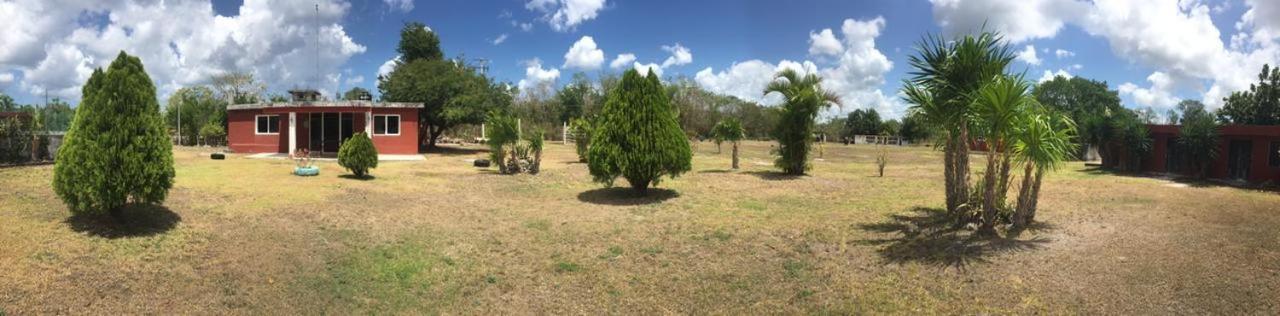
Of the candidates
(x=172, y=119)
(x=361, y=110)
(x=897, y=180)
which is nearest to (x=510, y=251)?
(x=897, y=180)

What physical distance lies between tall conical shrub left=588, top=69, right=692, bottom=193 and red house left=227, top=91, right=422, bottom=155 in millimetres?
13820

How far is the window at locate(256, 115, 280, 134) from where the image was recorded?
24.3 metres

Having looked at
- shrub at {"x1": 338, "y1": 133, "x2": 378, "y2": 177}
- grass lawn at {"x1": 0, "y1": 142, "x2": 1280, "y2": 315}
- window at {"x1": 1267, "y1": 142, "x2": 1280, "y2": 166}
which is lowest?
grass lawn at {"x1": 0, "y1": 142, "x2": 1280, "y2": 315}

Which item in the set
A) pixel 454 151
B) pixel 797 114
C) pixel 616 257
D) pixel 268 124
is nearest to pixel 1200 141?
pixel 797 114

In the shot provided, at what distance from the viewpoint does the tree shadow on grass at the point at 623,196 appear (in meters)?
11.6

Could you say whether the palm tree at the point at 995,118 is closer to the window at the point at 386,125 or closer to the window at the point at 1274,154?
the window at the point at 1274,154

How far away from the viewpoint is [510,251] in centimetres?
812

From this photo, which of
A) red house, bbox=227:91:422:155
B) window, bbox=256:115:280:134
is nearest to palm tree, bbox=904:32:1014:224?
red house, bbox=227:91:422:155

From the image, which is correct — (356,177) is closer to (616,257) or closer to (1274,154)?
(616,257)

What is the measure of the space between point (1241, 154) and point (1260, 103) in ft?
79.7

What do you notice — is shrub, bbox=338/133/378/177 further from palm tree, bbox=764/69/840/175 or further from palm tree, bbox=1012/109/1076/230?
palm tree, bbox=1012/109/1076/230

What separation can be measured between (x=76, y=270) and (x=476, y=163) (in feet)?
42.9

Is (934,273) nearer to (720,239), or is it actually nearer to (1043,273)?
(1043,273)

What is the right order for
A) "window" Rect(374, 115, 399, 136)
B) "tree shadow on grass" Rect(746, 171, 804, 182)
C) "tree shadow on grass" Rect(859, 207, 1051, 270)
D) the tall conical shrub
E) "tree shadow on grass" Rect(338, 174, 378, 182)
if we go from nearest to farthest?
"tree shadow on grass" Rect(859, 207, 1051, 270) → the tall conical shrub → "tree shadow on grass" Rect(338, 174, 378, 182) → "tree shadow on grass" Rect(746, 171, 804, 182) → "window" Rect(374, 115, 399, 136)
